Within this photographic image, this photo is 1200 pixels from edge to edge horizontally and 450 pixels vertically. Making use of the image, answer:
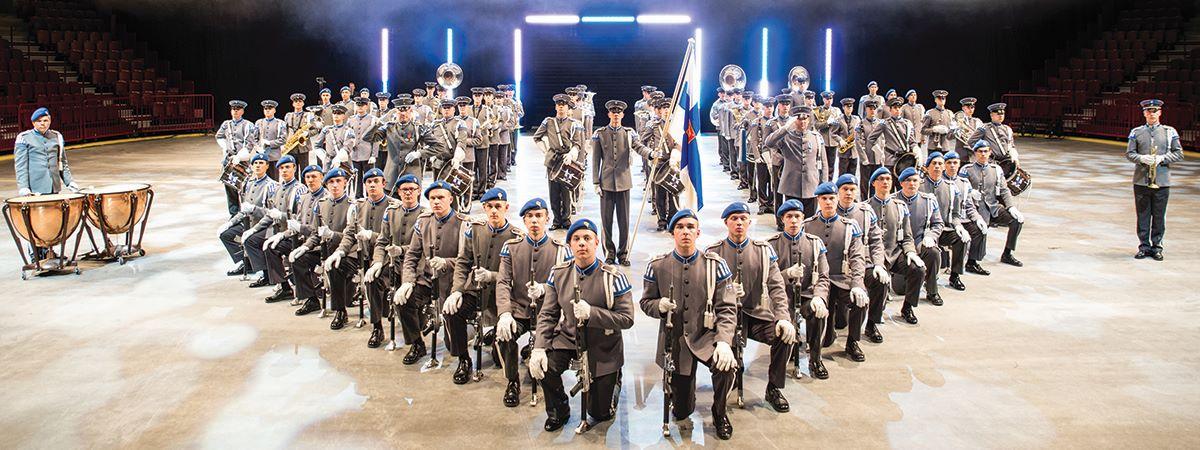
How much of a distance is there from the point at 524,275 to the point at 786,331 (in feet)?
5.85

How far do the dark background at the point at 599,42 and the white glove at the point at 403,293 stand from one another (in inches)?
890

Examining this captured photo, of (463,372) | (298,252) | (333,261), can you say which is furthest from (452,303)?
(298,252)

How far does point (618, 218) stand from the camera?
10.7 m

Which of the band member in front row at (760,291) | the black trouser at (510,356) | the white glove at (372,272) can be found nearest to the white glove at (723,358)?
the band member in front row at (760,291)

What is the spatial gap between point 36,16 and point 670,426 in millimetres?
28787

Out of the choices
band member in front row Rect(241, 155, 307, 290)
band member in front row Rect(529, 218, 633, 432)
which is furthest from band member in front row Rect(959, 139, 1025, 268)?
band member in front row Rect(241, 155, 307, 290)

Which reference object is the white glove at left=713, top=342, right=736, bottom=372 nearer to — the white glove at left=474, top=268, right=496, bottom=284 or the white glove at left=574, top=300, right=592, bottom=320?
the white glove at left=574, top=300, right=592, bottom=320

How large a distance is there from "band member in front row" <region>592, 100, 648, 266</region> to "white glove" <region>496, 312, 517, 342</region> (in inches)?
178

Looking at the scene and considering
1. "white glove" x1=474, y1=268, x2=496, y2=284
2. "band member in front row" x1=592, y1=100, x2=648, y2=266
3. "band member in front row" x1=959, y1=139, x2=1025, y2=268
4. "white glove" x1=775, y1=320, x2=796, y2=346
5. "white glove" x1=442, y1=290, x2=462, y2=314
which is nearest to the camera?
"white glove" x1=775, y1=320, x2=796, y2=346

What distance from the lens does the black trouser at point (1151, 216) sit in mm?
10484

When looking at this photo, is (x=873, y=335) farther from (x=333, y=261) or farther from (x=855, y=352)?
(x=333, y=261)

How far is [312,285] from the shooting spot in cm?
845

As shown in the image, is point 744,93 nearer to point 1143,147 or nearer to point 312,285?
point 1143,147

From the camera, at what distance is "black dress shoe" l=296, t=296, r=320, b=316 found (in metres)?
8.40
